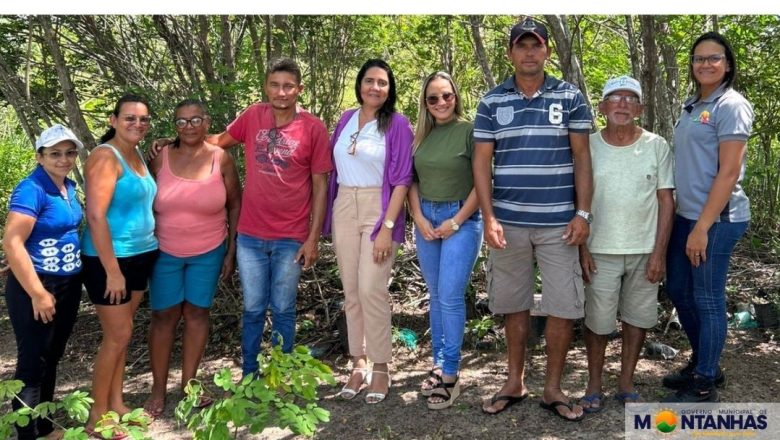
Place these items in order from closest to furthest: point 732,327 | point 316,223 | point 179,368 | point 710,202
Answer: point 710,202
point 316,223
point 179,368
point 732,327

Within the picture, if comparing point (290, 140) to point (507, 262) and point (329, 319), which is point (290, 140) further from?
point (329, 319)

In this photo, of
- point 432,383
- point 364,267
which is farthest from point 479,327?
point 364,267

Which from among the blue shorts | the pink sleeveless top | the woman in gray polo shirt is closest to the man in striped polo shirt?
the woman in gray polo shirt

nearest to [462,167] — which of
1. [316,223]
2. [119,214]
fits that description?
[316,223]

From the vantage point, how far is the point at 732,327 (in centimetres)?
523

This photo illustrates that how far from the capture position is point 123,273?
362 cm

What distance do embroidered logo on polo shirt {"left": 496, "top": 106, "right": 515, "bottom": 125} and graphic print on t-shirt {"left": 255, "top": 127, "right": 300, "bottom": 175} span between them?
1.16 m

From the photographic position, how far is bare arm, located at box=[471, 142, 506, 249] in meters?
3.61

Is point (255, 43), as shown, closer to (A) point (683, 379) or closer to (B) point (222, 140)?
(B) point (222, 140)

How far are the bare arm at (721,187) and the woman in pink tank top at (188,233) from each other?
2.63 m

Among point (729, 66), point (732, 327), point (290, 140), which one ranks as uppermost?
point (729, 66)

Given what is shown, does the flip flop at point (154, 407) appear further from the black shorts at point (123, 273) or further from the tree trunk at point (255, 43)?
the tree trunk at point (255, 43)

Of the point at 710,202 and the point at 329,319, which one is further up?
the point at 710,202

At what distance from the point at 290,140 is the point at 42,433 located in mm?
2064
